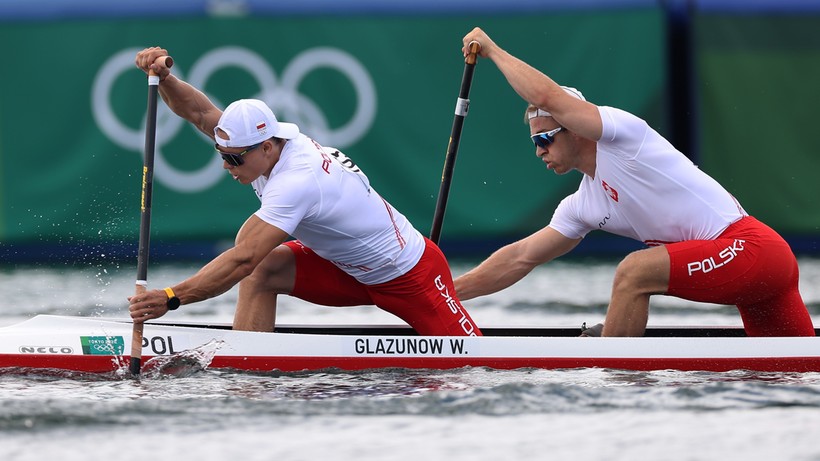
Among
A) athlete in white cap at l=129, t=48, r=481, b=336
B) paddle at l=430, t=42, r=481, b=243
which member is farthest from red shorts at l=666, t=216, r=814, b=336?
paddle at l=430, t=42, r=481, b=243

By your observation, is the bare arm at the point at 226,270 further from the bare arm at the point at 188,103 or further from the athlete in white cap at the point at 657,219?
the athlete in white cap at the point at 657,219

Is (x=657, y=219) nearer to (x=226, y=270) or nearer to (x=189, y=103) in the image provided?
(x=226, y=270)

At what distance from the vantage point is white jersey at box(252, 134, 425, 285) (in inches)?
306

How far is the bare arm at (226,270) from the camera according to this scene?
304 inches

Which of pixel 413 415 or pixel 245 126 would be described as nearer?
pixel 413 415

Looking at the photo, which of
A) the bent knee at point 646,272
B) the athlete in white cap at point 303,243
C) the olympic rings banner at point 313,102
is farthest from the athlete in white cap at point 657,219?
the olympic rings banner at point 313,102

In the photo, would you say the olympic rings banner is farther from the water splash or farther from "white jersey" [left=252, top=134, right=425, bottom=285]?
the water splash

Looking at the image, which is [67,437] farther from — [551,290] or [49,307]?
[551,290]

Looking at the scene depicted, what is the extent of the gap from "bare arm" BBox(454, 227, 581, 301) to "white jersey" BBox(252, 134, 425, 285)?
0.68 metres

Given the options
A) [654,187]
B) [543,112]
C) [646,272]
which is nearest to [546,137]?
[543,112]

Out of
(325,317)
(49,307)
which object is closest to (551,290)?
(325,317)

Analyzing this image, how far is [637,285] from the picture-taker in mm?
7961

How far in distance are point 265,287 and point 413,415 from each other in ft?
5.32

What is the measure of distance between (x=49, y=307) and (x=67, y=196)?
2286 mm
